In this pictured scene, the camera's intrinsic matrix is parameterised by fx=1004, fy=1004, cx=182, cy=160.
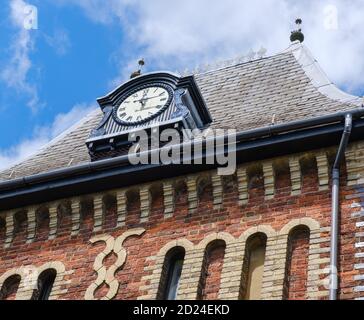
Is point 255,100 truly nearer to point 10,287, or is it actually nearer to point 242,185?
point 242,185

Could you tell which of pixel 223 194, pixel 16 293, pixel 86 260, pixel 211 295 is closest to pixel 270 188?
pixel 223 194

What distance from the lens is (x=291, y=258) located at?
45.6ft

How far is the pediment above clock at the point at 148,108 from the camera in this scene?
16.6 m

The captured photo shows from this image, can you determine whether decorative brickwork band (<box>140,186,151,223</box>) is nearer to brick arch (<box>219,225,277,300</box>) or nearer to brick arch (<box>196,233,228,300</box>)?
brick arch (<box>196,233,228,300</box>)

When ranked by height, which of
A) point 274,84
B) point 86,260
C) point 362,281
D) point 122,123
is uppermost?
point 274,84

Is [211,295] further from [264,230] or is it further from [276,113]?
[276,113]

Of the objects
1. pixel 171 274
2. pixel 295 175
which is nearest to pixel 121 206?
pixel 171 274

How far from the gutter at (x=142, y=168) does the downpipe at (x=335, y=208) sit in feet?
0.89

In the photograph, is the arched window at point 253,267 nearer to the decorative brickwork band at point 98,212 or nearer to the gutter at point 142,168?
the gutter at point 142,168

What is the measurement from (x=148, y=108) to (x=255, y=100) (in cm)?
228

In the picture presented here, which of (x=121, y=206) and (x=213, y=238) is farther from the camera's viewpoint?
(x=121, y=206)

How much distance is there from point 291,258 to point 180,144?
254cm

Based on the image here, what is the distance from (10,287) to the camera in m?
15.7

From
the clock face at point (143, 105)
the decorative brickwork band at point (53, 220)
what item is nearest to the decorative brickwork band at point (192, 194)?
the clock face at point (143, 105)
